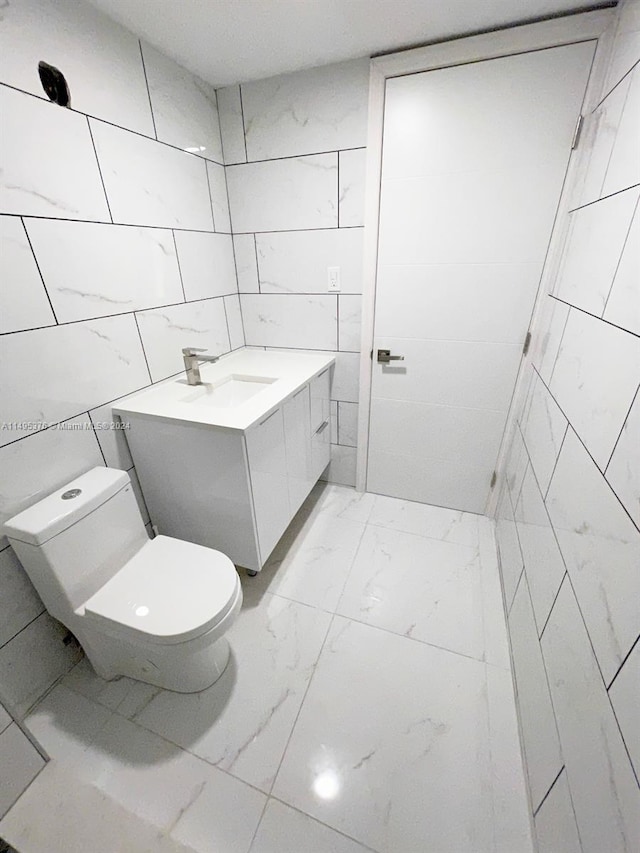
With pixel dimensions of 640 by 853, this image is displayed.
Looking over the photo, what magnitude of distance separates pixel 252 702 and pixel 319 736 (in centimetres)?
25

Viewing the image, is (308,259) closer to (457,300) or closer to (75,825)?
(457,300)

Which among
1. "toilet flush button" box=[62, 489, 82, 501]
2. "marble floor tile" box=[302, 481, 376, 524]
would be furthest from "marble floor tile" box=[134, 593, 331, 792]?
"toilet flush button" box=[62, 489, 82, 501]

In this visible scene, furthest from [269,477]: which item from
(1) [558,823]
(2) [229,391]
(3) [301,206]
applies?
(3) [301,206]

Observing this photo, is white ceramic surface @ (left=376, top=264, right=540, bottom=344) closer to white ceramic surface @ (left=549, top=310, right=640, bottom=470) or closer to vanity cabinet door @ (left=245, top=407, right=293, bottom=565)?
white ceramic surface @ (left=549, top=310, right=640, bottom=470)

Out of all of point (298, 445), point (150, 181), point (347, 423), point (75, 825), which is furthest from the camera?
point (347, 423)

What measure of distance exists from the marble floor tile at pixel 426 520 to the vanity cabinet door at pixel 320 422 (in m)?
0.44

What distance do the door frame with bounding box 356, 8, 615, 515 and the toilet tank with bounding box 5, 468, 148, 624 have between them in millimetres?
1304

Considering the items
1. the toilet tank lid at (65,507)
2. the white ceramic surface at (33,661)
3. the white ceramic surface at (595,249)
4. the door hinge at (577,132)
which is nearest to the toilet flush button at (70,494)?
the toilet tank lid at (65,507)

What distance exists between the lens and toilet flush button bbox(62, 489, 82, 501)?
1114mm

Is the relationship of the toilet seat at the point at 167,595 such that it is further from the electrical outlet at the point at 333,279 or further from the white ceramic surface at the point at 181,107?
the white ceramic surface at the point at 181,107

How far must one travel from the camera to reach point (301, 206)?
1.70m

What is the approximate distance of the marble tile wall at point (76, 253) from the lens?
0.99 meters

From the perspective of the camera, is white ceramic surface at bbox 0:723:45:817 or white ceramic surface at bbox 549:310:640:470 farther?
white ceramic surface at bbox 0:723:45:817

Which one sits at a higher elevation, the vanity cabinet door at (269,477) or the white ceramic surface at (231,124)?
the white ceramic surface at (231,124)
